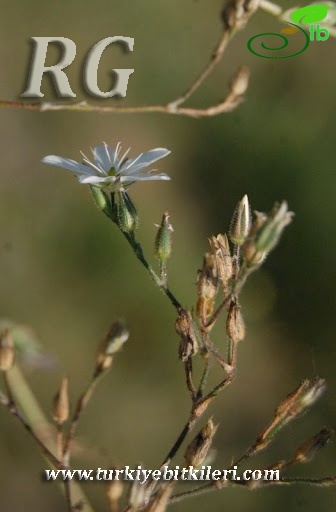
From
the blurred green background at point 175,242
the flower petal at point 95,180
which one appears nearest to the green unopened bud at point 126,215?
the flower petal at point 95,180

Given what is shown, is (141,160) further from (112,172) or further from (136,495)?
(136,495)

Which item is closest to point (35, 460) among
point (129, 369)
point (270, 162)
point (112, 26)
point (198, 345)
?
point (129, 369)

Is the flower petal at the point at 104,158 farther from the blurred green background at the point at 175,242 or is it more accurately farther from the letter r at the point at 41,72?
the blurred green background at the point at 175,242

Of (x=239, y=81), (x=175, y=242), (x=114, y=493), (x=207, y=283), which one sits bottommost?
(x=175, y=242)

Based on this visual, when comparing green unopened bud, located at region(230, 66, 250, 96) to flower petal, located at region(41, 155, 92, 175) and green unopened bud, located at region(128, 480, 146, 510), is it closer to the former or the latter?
flower petal, located at region(41, 155, 92, 175)

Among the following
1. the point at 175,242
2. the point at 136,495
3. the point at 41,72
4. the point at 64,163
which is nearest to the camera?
the point at 136,495

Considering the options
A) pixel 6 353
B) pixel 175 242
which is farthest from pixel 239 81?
pixel 175 242
